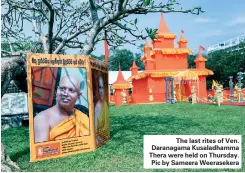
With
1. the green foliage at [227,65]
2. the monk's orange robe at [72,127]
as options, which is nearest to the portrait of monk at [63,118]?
the monk's orange robe at [72,127]

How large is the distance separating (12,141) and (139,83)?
1936cm

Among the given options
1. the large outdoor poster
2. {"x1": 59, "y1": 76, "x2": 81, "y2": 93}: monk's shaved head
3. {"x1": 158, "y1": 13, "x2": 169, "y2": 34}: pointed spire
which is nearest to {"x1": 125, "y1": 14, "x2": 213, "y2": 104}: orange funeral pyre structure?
{"x1": 158, "y1": 13, "x2": 169, "y2": 34}: pointed spire

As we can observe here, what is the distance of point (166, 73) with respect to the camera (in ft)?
80.1

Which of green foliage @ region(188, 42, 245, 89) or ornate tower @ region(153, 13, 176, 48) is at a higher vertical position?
ornate tower @ region(153, 13, 176, 48)

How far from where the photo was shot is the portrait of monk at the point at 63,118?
565 cm

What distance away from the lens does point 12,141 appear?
7.84 meters

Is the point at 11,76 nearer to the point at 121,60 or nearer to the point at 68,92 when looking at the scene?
the point at 68,92

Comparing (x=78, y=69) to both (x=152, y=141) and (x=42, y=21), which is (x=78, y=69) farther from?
(x=42, y=21)

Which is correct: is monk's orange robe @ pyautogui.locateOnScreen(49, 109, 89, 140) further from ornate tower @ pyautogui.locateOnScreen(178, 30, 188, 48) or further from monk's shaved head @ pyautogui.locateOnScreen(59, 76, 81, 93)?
ornate tower @ pyautogui.locateOnScreen(178, 30, 188, 48)

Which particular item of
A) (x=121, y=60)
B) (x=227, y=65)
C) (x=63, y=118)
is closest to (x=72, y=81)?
(x=63, y=118)

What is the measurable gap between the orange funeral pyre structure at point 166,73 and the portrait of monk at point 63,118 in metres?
17.1

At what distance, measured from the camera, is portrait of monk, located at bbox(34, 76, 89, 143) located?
5.65m

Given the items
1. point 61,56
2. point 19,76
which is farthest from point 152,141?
point 19,76

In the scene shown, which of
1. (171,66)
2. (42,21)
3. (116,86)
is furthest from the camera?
(171,66)
